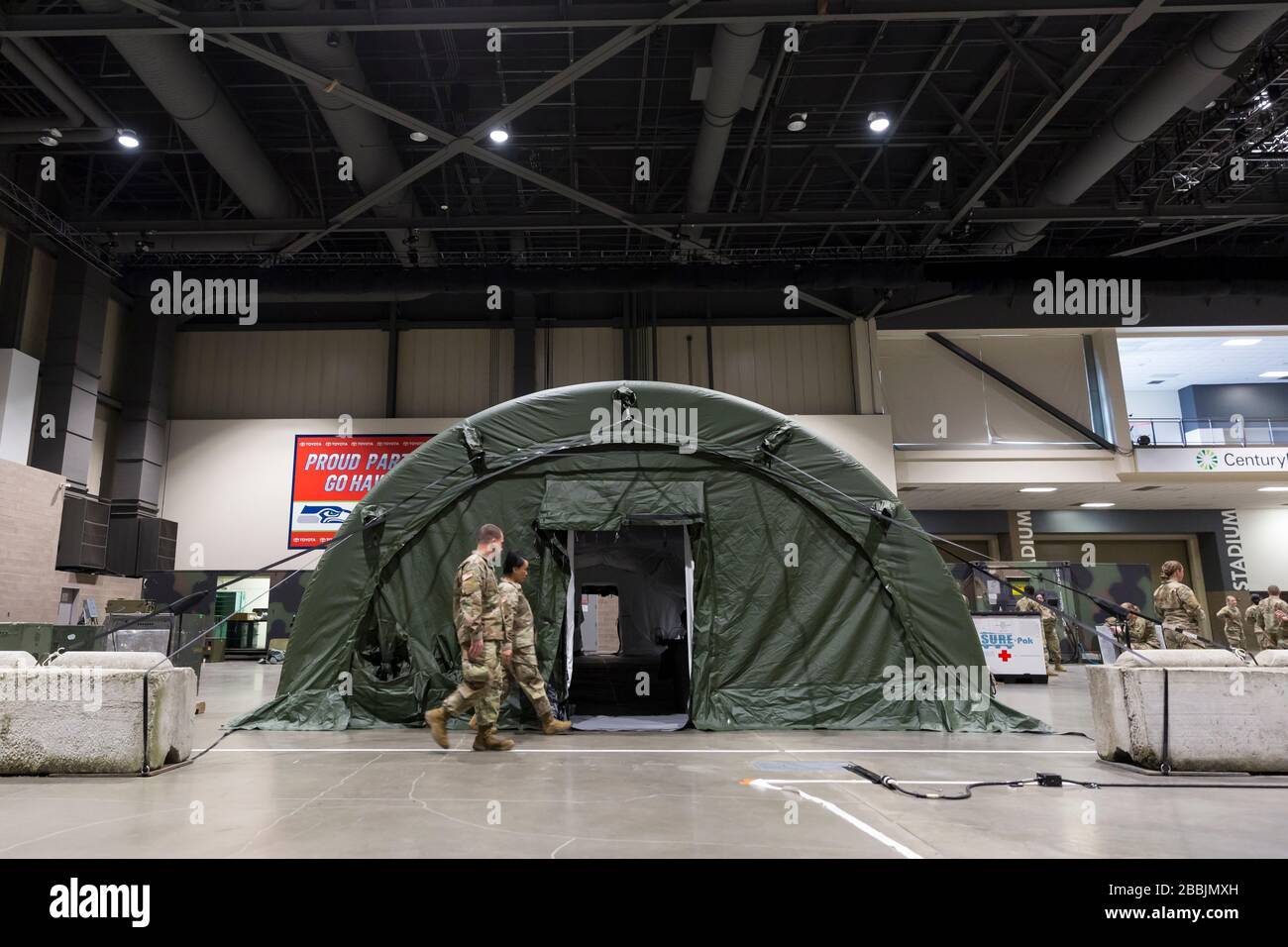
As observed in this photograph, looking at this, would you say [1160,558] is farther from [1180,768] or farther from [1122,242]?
[1180,768]

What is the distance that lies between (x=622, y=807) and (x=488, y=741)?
83.8 inches

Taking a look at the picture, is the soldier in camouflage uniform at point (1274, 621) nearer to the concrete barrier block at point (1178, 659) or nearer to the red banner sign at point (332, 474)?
the concrete barrier block at point (1178, 659)

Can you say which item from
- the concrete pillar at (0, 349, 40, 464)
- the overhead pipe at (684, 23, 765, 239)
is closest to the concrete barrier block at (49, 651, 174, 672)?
the overhead pipe at (684, 23, 765, 239)

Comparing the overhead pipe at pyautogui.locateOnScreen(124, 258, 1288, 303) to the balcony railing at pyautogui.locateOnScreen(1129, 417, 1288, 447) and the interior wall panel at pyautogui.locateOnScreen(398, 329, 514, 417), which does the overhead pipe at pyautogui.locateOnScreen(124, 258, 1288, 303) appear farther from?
the balcony railing at pyautogui.locateOnScreen(1129, 417, 1288, 447)

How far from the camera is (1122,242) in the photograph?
1802 centimetres

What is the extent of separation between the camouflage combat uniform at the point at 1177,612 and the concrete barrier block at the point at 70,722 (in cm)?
1154

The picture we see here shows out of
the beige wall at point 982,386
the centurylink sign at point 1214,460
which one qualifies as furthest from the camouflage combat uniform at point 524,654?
the centurylink sign at point 1214,460

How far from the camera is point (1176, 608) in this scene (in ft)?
34.8

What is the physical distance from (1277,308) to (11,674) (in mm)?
26611

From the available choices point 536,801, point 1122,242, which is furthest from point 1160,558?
point 536,801

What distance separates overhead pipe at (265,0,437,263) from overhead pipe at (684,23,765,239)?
5.20 meters

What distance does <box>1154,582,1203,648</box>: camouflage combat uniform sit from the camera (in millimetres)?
10336

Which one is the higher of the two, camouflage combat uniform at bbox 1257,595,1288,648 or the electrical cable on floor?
camouflage combat uniform at bbox 1257,595,1288,648

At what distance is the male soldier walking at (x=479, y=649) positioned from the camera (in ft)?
18.8
